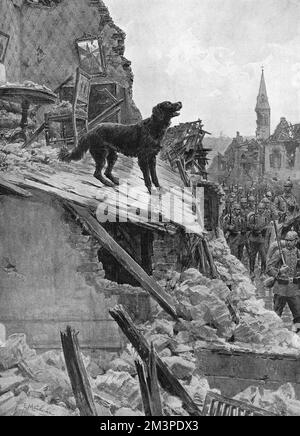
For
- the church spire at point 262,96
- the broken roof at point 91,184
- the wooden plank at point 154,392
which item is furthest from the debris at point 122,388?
the church spire at point 262,96

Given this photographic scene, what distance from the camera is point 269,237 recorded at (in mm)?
5105

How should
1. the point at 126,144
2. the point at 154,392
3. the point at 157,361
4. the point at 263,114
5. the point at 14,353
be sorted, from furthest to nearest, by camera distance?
the point at 263,114 < the point at 126,144 < the point at 14,353 < the point at 157,361 < the point at 154,392

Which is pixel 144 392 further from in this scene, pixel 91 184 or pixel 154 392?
pixel 91 184

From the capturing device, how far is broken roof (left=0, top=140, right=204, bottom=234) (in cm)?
485

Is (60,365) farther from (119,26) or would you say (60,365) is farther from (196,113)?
(119,26)

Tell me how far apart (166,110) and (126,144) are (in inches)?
18.2

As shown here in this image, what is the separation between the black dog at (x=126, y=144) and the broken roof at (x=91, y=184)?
0.26 ft

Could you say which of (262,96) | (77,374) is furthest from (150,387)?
(262,96)

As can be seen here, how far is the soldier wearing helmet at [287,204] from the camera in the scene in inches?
199

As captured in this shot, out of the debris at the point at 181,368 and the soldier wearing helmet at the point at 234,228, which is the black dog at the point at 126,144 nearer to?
the soldier wearing helmet at the point at 234,228

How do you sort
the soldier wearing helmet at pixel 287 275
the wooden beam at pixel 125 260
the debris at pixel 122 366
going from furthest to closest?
the soldier wearing helmet at pixel 287 275 → the wooden beam at pixel 125 260 → the debris at pixel 122 366

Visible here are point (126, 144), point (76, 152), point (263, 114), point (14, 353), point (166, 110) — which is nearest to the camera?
point (14, 353)
